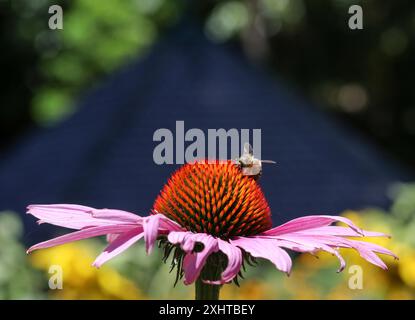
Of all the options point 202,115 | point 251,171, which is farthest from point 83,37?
point 251,171

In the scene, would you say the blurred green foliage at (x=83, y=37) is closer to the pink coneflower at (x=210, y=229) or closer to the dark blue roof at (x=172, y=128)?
the dark blue roof at (x=172, y=128)

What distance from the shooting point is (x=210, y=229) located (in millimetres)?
1404

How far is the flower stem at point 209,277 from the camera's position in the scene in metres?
1.28

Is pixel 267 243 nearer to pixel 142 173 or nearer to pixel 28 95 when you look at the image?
pixel 142 173

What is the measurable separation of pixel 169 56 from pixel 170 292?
378 cm

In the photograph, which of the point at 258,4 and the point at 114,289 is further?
the point at 258,4

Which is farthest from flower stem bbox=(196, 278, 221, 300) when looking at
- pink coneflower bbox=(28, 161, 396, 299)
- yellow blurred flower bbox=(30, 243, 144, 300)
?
yellow blurred flower bbox=(30, 243, 144, 300)

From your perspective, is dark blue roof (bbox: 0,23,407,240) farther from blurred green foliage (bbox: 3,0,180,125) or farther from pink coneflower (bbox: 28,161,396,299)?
blurred green foliage (bbox: 3,0,180,125)

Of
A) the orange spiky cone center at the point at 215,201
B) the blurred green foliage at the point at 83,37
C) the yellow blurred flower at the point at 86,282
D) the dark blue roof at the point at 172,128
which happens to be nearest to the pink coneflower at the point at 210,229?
the orange spiky cone center at the point at 215,201

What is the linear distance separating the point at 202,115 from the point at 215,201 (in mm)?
4567

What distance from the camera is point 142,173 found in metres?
5.51

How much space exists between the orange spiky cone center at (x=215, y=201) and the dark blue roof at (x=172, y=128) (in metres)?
3.59
